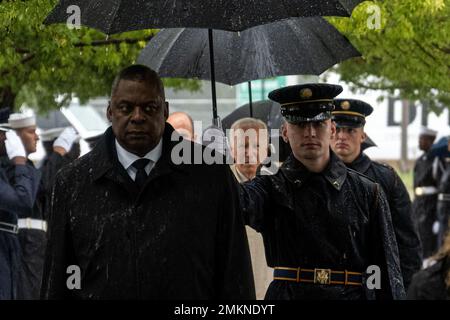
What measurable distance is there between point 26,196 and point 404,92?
907 centimetres

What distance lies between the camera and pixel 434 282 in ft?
14.4

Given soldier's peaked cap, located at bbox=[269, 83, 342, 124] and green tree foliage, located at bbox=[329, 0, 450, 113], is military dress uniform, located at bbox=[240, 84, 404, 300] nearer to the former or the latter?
soldier's peaked cap, located at bbox=[269, 83, 342, 124]

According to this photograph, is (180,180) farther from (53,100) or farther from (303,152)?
(53,100)

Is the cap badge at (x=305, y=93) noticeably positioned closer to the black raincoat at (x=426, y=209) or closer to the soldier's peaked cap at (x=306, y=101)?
the soldier's peaked cap at (x=306, y=101)

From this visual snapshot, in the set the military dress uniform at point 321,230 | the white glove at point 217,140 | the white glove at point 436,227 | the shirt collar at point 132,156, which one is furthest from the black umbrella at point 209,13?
the white glove at point 436,227

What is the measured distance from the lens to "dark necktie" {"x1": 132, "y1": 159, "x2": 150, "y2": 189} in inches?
192

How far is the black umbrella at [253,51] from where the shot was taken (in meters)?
7.76

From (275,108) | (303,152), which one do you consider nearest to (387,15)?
(275,108)

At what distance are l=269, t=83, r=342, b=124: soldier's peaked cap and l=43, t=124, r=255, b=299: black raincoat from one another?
4.14ft

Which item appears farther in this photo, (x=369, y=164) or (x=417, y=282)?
(x=369, y=164)

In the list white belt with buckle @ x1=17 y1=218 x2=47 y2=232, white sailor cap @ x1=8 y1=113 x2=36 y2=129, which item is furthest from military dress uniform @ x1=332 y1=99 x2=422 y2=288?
white sailor cap @ x1=8 y1=113 x2=36 y2=129

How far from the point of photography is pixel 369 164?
8.09 m

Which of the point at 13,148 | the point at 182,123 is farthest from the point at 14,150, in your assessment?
the point at 182,123

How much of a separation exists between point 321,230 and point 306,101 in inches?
29.8
